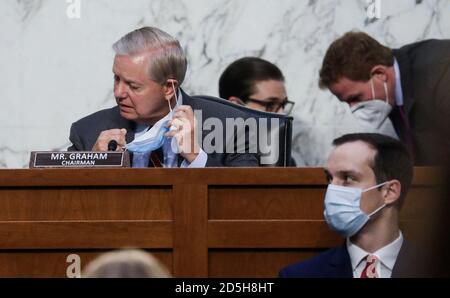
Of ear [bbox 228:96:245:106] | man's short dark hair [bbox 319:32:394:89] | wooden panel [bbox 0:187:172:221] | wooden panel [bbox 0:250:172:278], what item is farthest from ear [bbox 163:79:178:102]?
wooden panel [bbox 0:250:172:278]

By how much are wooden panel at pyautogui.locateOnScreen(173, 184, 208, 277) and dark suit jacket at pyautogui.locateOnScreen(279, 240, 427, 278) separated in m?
0.33

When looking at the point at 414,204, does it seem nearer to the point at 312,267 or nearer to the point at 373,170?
the point at 373,170

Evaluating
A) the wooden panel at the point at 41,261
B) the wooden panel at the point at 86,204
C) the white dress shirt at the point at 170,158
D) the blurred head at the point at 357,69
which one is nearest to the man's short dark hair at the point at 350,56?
the blurred head at the point at 357,69

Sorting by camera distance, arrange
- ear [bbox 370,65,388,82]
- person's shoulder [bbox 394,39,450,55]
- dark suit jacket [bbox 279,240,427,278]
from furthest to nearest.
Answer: ear [bbox 370,65,388,82], person's shoulder [bbox 394,39,450,55], dark suit jacket [bbox 279,240,427,278]

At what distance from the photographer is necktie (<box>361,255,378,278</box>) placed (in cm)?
376

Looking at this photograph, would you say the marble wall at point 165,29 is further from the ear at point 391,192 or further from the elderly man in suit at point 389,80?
the ear at point 391,192

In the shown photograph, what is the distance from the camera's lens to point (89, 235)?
385cm

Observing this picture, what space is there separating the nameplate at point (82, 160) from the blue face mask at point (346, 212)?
857mm

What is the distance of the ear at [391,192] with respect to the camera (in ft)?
12.4

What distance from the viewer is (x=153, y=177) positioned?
3.87 m

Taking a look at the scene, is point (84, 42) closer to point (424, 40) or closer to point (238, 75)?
point (238, 75)

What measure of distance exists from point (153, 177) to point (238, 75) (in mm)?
695

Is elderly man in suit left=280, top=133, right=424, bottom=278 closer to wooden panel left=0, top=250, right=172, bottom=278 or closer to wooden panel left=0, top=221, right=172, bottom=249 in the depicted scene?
wooden panel left=0, top=221, right=172, bottom=249
